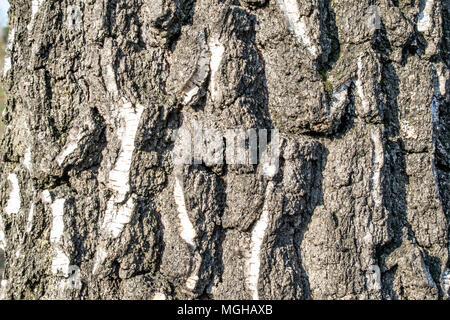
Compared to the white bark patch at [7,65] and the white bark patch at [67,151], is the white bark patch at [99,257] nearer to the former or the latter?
the white bark patch at [67,151]

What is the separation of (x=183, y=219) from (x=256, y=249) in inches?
13.3

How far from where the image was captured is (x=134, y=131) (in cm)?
165

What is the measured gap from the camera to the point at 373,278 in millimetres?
1804

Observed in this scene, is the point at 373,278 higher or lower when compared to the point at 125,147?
lower

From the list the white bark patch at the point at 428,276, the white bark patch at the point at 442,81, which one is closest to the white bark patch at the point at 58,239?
the white bark patch at the point at 428,276

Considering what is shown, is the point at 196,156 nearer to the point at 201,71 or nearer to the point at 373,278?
the point at 201,71

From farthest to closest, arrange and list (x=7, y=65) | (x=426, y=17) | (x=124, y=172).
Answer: (x=426, y=17) < (x=7, y=65) < (x=124, y=172)

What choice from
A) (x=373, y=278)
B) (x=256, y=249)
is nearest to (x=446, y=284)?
(x=373, y=278)

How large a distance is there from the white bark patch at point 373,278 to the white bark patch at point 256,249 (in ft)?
1.64

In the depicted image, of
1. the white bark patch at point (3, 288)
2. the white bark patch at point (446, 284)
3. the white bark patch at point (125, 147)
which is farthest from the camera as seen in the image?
the white bark patch at point (446, 284)

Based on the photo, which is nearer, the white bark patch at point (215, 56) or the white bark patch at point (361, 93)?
the white bark patch at point (215, 56)

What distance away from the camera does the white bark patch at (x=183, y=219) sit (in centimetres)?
170

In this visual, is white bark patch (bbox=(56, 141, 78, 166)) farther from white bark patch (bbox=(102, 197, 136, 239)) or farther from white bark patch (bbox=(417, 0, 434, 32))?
white bark patch (bbox=(417, 0, 434, 32))

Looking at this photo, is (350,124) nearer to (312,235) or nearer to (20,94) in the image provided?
(312,235)
